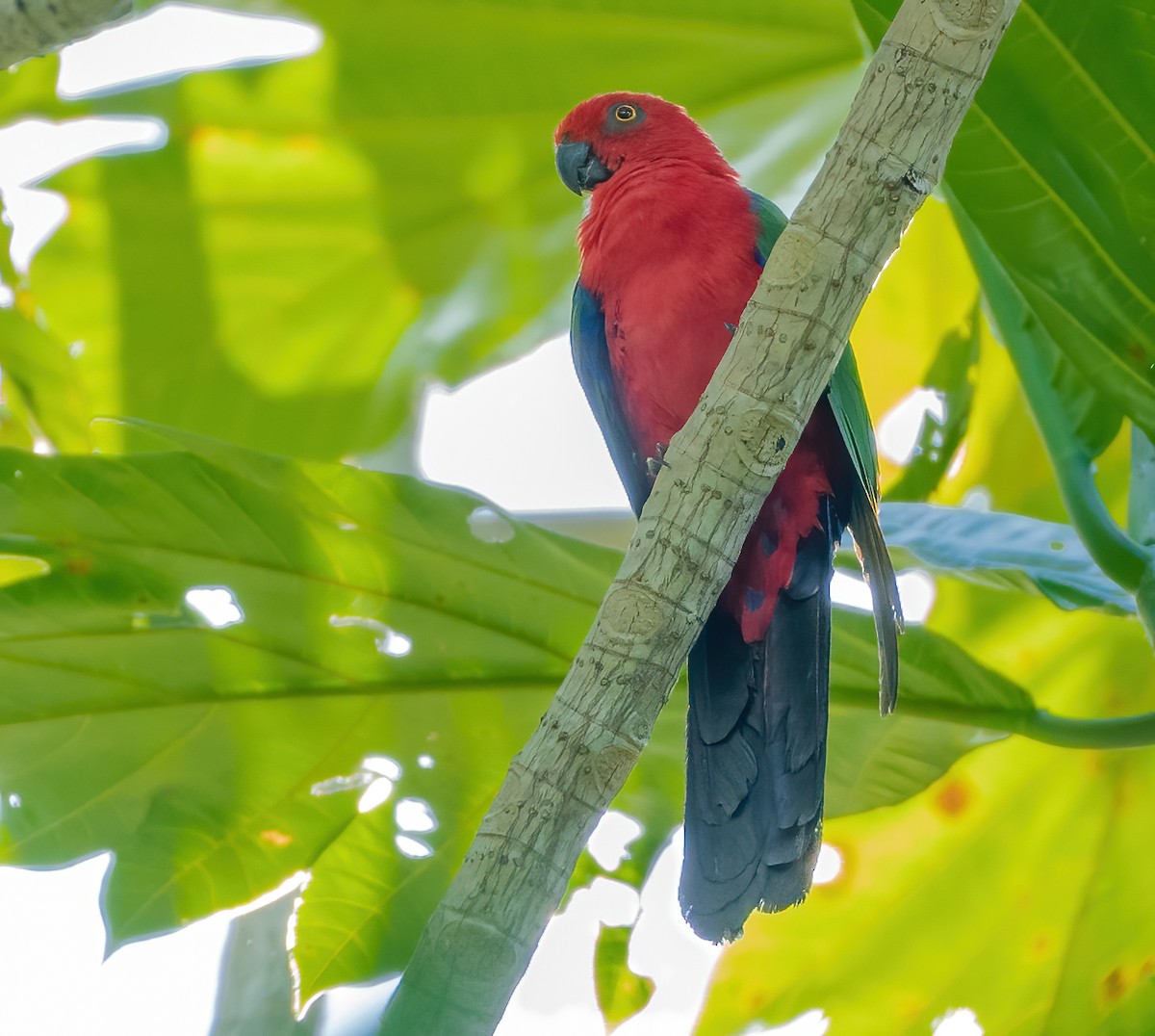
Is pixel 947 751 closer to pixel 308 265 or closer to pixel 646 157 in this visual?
pixel 646 157

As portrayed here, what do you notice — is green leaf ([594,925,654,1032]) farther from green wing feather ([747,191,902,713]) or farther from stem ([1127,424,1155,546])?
stem ([1127,424,1155,546])

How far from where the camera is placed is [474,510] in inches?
80.4

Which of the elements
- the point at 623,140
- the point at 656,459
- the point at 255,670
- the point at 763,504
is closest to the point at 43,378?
the point at 255,670

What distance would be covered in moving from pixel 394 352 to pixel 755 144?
1.08m

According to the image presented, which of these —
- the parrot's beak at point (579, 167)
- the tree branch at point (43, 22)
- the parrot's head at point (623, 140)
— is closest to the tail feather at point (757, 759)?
the parrot's head at point (623, 140)

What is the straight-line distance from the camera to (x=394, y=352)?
3.11 meters

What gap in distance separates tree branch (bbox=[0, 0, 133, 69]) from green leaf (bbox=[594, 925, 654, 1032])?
1655 millimetres

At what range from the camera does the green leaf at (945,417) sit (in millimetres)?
2631

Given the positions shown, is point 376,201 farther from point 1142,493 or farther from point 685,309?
point 1142,493

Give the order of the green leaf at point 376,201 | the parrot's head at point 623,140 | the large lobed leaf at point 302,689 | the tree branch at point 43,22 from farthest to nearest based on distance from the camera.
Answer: the green leaf at point 376,201 → the parrot's head at point 623,140 → the large lobed leaf at point 302,689 → the tree branch at point 43,22

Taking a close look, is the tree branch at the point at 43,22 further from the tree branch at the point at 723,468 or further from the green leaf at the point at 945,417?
the green leaf at the point at 945,417

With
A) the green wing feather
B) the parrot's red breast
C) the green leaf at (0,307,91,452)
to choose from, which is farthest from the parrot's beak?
the green leaf at (0,307,91,452)

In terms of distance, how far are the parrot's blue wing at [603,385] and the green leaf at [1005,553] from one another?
1.65ft

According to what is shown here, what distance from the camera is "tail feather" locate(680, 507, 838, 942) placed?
168 centimetres
